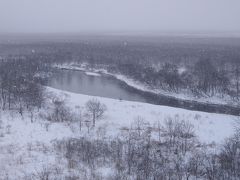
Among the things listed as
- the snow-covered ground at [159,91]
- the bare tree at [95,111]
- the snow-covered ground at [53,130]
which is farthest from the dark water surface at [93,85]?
the bare tree at [95,111]

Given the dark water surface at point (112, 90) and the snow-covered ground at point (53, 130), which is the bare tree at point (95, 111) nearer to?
the snow-covered ground at point (53, 130)

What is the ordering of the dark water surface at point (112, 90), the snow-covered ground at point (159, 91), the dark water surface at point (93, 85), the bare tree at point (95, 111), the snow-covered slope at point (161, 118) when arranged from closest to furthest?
the snow-covered slope at point (161, 118), the bare tree at point (95, 111), the dark water surface at point (112, 90), the snow-covered ground at point (159, 91), the dark water surface at point (93, 85)

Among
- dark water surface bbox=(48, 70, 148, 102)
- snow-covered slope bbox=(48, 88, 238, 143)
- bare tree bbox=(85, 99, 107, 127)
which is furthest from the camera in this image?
dark water surface bbox=(48, 70, 148, 102)

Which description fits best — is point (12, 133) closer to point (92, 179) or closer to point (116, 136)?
point (116, 136)

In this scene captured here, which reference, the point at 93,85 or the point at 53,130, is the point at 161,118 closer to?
the point at 53,130

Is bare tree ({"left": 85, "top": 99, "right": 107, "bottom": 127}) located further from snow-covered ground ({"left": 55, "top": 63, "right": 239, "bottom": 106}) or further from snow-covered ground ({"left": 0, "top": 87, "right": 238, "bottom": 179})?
snow-covered ground ({"left": 55, "top": 63, "right": 239, "bottom": 106})

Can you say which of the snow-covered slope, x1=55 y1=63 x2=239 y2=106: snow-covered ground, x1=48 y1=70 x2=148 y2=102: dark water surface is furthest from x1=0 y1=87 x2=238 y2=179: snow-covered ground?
x1=55 y1=63 x2=239 y2=106: snow-covered ground
